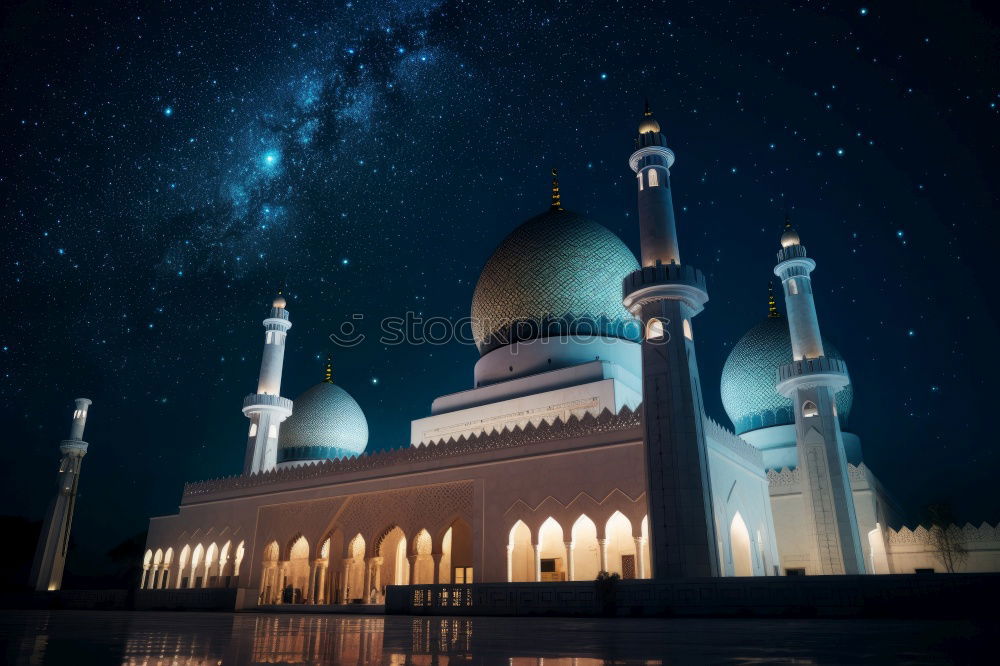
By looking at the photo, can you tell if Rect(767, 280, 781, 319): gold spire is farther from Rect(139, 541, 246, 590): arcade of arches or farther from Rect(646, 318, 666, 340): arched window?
Rect(139, 541, 246, 590): arcade of arches

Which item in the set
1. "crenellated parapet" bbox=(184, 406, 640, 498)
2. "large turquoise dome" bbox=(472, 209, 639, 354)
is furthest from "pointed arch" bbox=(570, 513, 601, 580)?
"large turquoise dome" bbox=(472, 209, 639, 354)

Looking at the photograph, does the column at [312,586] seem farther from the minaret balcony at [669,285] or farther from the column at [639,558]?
the minaret balcony at [669,285]

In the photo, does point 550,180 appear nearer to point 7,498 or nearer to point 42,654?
point 42,654

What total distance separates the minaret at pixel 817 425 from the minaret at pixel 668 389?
480 cm

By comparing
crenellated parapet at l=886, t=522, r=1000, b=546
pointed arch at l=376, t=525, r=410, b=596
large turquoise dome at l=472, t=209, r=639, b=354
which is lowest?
pointed arch at l=376, t=525, r=410, b=596

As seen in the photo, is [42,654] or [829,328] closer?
[42,654]

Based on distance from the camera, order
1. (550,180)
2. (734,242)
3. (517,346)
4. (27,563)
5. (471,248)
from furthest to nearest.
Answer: (27,563) → (471,248) → (734,242) → (550,180) → (517,346)

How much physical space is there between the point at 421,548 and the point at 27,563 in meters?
23.8

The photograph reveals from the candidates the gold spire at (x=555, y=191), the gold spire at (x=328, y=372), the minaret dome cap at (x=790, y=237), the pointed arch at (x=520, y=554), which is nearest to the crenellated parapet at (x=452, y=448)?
the pointed arch at (x=520, y=554)

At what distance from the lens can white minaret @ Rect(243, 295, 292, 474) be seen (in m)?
18.4

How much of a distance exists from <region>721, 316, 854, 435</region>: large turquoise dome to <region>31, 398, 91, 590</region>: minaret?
68.5ft

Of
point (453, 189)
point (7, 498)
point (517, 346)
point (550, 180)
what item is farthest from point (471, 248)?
point (7, 498)

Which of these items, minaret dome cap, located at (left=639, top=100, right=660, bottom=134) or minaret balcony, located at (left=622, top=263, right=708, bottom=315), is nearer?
minaret balcony, located at (left=622, top=263, right=708, bottom=315)

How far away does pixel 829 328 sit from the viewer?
2125cm
